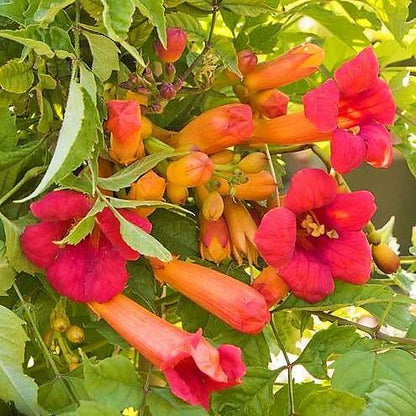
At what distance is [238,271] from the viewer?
594 mm

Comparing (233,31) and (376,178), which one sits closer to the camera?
(233,31)

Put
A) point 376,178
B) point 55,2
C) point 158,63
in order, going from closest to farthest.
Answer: point 55,2, point 158,63, point 376,178

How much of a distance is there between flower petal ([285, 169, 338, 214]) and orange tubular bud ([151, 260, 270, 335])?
0.19 ft

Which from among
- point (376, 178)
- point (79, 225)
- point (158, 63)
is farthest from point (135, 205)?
point (376, 178)

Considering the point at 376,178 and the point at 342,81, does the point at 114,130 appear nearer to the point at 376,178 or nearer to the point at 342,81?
the point at 342,81

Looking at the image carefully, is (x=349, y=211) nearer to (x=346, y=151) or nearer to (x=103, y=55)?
(x=346, y=151)

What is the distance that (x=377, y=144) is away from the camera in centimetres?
53

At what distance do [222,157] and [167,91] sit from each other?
0.19ft

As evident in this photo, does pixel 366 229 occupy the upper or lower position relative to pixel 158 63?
lower

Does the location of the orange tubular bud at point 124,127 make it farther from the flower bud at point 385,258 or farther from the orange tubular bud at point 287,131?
the flower bud at point 385,258

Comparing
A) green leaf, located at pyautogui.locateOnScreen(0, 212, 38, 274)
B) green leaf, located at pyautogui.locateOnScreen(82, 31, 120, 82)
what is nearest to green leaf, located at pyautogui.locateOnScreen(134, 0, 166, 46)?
green leaf, located at pyautogui.locateOnScreen(82, 31, 120, 82)

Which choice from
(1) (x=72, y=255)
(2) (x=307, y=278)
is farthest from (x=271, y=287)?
(1) (x=72, y=255)

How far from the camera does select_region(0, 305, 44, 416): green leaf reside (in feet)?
1.59

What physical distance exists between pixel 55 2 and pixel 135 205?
Result: 0.36 ft
